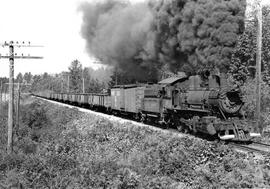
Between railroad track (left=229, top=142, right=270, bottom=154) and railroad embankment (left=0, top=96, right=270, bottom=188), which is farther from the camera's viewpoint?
railroad track (left=229, top=142, right=270, bottom=154)

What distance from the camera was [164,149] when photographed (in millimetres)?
12039

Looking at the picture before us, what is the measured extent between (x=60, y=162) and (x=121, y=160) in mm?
2572

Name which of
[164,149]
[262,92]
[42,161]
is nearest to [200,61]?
[262,92]

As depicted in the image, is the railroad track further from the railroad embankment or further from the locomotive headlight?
the locomotive headlight

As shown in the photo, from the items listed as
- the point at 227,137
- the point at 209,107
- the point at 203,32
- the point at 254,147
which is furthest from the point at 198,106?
the point at 203,32

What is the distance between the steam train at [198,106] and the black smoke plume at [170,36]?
1.78 m

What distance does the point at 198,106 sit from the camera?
13539 millimetres

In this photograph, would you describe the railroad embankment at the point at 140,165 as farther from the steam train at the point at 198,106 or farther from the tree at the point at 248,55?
the tree at the point at 248,55

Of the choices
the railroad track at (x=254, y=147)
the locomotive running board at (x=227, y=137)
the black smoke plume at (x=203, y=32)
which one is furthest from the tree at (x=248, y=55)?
the locomotive running board at (x=227, y=137)

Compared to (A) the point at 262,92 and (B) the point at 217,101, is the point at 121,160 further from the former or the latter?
(A) the point at 262,92

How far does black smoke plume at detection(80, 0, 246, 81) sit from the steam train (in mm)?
1777

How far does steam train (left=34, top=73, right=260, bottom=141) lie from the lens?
12617 mm

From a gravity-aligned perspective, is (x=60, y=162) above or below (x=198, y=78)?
below

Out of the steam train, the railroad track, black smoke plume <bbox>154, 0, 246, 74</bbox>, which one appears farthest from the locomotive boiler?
black smoke plume <bbox>154, 0, 246, 74</bbox>
